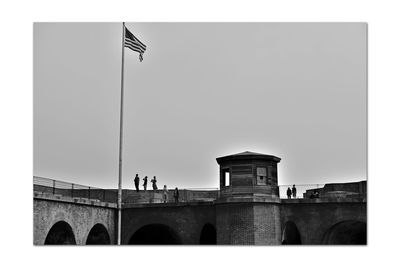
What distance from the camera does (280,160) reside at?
29828 millimetres

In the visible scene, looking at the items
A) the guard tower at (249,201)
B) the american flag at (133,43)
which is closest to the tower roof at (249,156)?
the guard tower at (249,201)

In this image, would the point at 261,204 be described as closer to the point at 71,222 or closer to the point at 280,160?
the point at 280,160

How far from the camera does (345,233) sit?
30.6 meters

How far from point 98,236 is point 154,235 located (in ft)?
16.2

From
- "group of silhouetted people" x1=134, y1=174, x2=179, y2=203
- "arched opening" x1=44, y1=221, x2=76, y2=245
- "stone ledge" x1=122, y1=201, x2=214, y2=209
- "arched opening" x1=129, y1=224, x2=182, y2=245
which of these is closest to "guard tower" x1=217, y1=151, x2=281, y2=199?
"stone ledge" x1=122, y1=201, x2=214, y2=209

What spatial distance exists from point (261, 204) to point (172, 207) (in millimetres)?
5851

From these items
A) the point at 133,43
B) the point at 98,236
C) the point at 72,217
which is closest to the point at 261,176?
the point at 98,236

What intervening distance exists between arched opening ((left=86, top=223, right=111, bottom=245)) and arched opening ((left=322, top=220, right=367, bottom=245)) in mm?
11044

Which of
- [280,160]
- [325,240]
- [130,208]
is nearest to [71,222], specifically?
[130,208]

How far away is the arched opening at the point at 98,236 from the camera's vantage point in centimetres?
3053

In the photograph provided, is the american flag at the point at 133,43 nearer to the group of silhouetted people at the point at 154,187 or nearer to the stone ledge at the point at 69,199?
the stone ledge at the point at 69,199

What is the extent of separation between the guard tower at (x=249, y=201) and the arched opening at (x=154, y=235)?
602 centimetres
